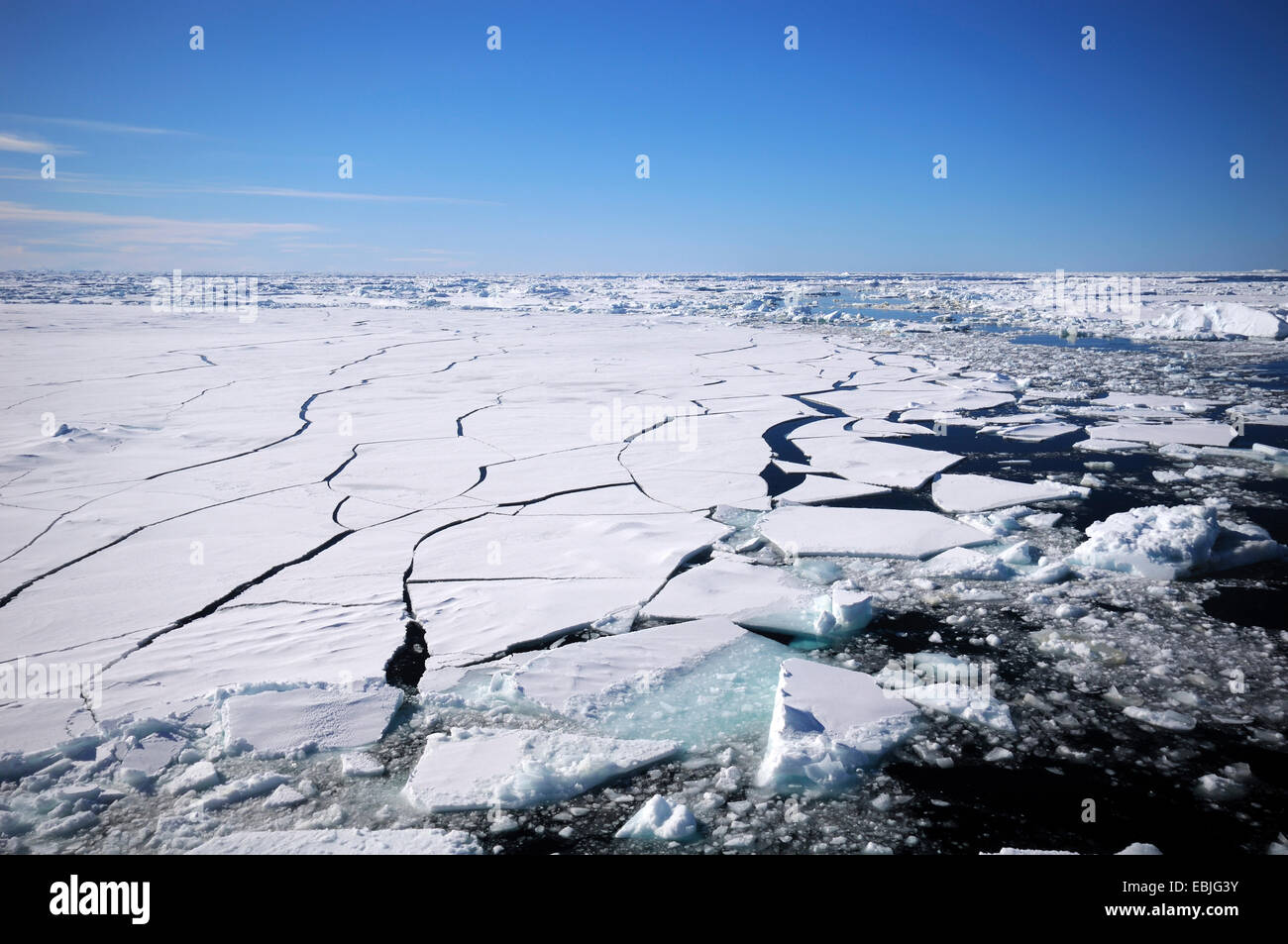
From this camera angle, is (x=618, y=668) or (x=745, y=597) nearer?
(x=618, y=668)

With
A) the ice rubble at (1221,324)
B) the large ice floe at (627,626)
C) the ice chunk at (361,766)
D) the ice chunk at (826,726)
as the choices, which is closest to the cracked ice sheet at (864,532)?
the large ice floe at (627,626)

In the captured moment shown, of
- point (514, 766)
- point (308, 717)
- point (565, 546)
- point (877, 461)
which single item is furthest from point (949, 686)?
point (877, 461)

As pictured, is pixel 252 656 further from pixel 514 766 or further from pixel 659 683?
pixel 659 683

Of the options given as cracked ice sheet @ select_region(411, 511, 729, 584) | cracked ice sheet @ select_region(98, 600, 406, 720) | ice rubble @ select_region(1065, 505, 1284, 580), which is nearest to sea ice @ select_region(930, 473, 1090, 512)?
ice rubble @ select_region(1065, 505, 1284, 580)

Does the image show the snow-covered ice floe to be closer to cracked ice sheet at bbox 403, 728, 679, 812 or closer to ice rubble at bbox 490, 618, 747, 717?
ice rubble at bbox 490, 618, 747, 717

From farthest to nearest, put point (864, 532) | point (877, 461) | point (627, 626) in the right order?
1. point (877, 461)
2. point (864, 532)
3. point (627, 626)

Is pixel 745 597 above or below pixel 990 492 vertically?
below
